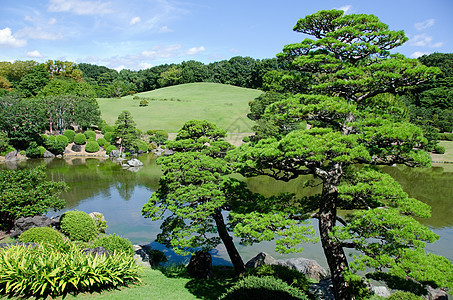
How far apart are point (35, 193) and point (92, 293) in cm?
810

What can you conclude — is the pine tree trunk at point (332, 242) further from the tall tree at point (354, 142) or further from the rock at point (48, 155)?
the rock at point (48, 155)

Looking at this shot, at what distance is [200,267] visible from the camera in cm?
1098

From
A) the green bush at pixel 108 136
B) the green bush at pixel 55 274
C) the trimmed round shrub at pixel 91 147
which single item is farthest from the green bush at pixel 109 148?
the green bush at pixel 55 274

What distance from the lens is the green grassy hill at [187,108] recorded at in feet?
199

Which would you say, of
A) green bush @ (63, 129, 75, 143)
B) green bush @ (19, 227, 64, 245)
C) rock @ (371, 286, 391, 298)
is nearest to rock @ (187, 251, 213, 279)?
green bush @ (19, 227, 64, 245)

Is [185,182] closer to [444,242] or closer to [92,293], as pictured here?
[92,293]

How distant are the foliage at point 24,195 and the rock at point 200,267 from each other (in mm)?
7357

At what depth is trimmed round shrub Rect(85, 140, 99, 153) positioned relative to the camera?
44625 millimetres

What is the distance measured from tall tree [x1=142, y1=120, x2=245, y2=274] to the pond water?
13.3 ft

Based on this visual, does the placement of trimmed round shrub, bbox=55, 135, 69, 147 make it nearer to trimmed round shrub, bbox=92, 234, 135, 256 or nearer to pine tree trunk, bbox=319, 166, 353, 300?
trimmed round shrub, bbox=92, 234, 135, 256

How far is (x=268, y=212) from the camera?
848 cm

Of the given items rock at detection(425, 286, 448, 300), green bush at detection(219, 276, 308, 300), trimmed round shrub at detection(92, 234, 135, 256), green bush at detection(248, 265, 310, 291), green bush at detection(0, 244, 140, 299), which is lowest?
rock at detection(425, 286, 448, 300)

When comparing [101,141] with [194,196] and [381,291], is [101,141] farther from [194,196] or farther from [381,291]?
[381,291]

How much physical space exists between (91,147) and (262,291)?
43348 millimetres
